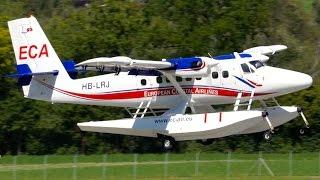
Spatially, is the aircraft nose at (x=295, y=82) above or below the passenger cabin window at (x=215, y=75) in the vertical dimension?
above

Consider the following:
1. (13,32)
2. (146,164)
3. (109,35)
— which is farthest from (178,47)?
(146,164)

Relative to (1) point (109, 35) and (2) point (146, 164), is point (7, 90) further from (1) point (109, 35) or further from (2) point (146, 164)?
(2) point (146, 164)

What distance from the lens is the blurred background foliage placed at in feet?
181

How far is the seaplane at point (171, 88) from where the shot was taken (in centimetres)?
4612

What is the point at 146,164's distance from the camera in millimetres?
42594

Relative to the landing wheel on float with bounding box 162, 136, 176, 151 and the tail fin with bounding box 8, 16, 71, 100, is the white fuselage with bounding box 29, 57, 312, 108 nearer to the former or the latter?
the tail fin with bounding box 8, 16, 71, 100

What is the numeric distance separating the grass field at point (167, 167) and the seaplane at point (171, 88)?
4.67 feet

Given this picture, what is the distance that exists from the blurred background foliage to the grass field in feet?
24.6

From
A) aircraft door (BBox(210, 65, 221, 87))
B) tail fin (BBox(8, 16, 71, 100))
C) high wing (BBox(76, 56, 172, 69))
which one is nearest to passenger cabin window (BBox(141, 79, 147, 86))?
high wing (BBox(76, 56, 172, 69))

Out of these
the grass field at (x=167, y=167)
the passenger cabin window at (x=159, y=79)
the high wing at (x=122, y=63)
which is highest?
the high wing at (x=122, y=63)

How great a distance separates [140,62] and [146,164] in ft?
17.4

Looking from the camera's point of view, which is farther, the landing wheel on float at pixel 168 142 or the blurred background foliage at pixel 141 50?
the blurred background foliage at pixel 141 50

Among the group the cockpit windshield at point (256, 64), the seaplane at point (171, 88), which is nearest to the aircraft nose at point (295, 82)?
the seaplane at point (171, 88)

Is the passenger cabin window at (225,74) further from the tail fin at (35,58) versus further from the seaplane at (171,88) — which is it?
the tail fin at (35,58)
